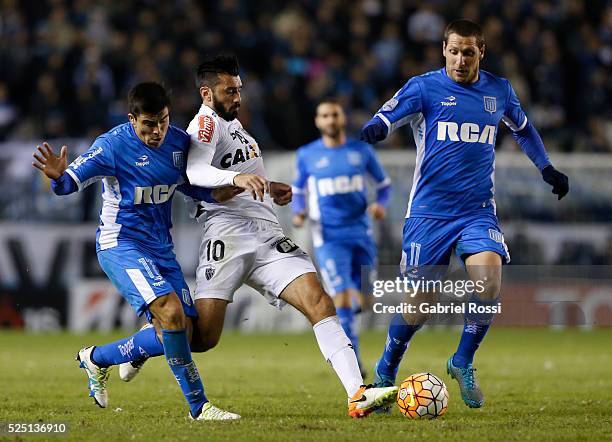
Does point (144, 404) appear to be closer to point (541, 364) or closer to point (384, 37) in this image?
point (541, 364)

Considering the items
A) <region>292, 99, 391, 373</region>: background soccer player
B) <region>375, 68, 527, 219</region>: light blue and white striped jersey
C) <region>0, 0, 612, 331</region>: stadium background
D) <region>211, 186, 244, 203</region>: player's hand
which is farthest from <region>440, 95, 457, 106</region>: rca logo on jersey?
<region>0, 0, 612, 331</region>: stadium background

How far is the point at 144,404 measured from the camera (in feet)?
29.9

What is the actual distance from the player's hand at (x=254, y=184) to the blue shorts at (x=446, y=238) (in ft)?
5.40

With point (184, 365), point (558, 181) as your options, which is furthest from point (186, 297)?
Answer: point (558, 181)

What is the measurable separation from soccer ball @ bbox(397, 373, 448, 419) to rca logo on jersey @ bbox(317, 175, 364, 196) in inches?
178

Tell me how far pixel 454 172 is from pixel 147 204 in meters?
A: 2.34

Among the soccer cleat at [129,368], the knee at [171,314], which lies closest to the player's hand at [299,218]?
the soccer cleat at [129,368]

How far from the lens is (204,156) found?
26.8 feet

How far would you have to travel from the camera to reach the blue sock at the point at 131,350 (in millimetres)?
8461

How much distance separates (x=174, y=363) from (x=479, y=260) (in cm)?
235

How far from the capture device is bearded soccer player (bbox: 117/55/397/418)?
8.09 metres

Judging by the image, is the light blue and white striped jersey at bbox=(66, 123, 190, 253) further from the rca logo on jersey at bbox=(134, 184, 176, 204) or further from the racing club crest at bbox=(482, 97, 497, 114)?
the racing club crest at bbox=(482, 97, 497, 114)

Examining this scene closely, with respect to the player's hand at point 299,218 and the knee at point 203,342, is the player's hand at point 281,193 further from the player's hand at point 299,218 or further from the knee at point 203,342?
the player's hand at point 299,218

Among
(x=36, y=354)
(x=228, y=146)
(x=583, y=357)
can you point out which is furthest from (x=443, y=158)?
(x=36, y=354)
